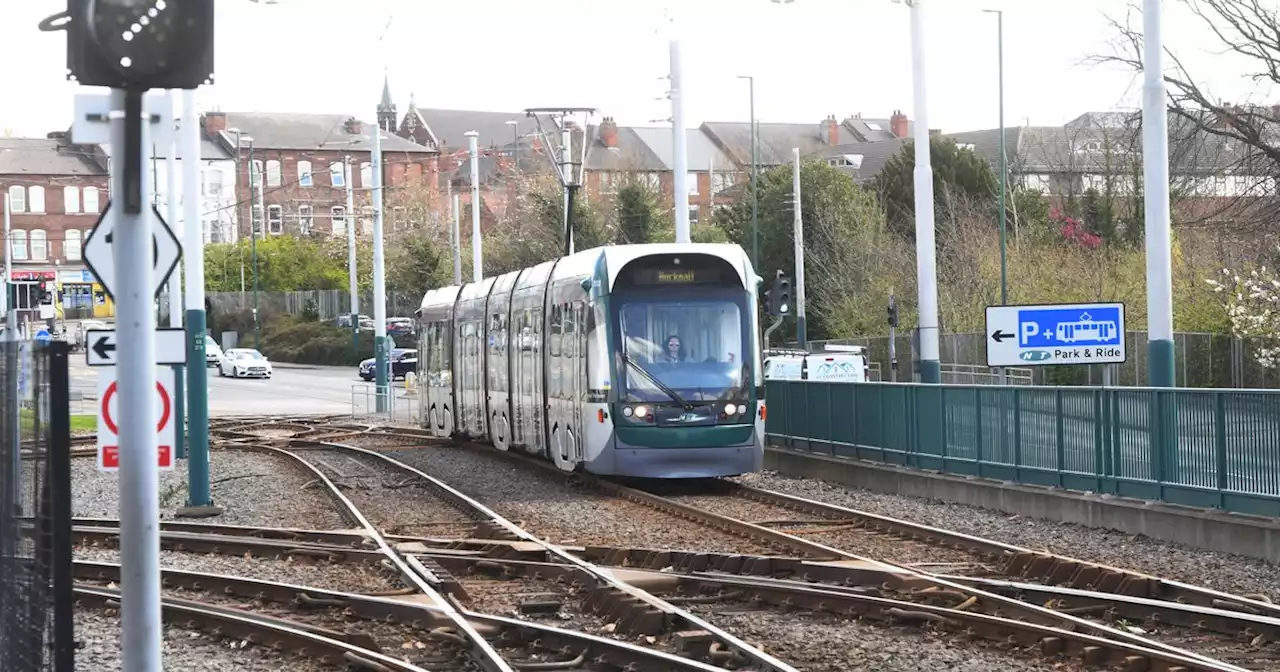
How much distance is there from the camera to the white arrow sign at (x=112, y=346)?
1394cm

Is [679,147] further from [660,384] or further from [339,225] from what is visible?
[339,225]

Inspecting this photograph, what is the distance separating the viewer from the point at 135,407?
675 centimetres

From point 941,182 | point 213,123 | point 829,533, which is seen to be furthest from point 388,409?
point 213,123

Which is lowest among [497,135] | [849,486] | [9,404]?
[849,486]

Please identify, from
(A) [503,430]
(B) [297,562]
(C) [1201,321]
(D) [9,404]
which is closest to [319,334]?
(C) [1201,321]

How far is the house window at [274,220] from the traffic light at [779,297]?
95.3 metres

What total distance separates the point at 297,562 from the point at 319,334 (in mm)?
78453

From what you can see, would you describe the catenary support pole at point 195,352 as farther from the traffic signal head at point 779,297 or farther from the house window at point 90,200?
the house window at point 90,200

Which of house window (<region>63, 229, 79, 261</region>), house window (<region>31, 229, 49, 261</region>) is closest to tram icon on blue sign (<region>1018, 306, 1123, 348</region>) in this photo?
house window (<region>63, 229, 79, 261</region>)

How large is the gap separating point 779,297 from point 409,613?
18.0 m

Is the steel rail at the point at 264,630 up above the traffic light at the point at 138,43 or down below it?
below

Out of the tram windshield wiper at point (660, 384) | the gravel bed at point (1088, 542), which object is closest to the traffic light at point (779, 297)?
the tram windshield wiper at point (660, 384)

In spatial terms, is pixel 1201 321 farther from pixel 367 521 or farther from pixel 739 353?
pixel 367 521

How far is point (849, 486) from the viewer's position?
25156mm
